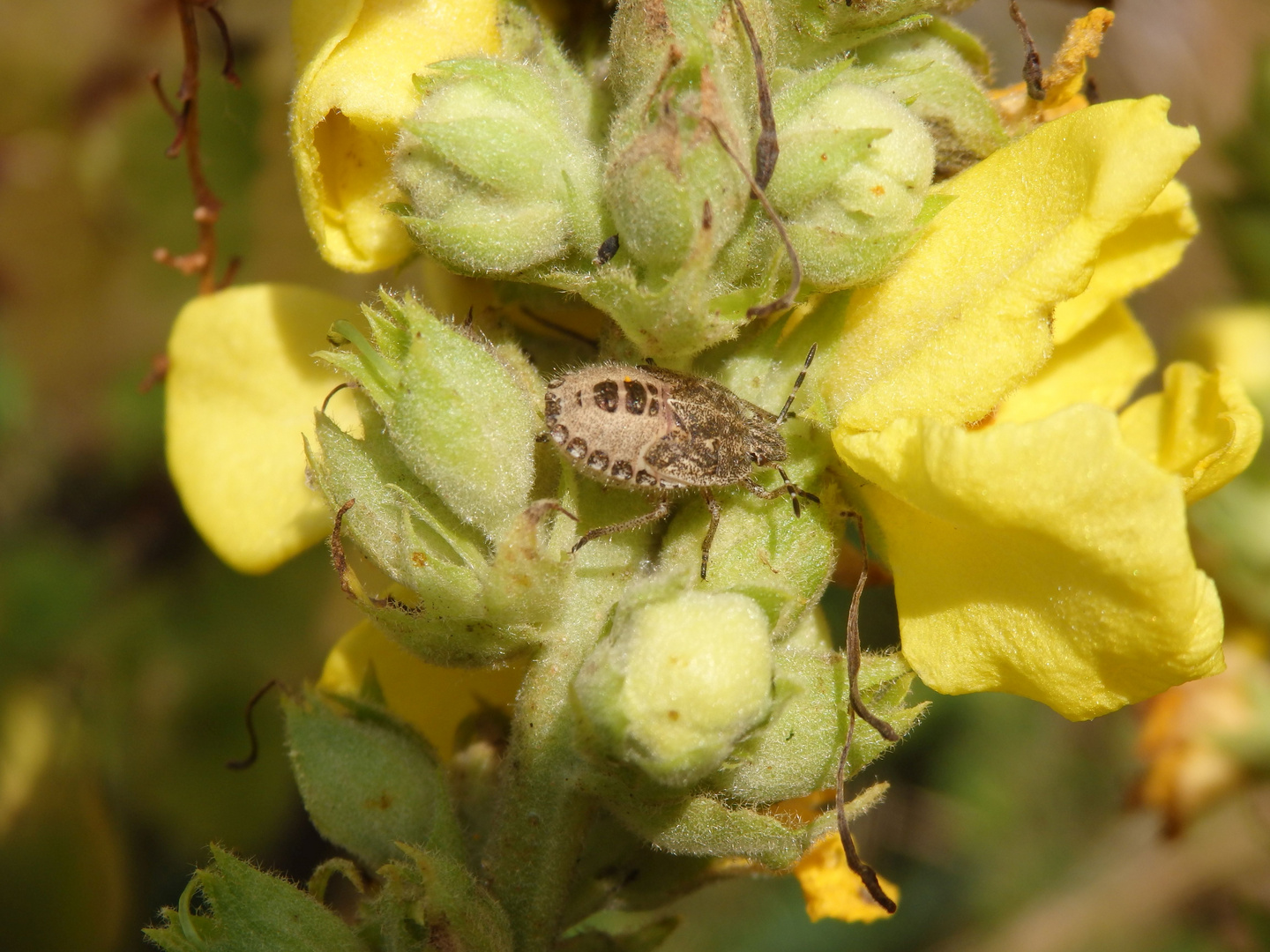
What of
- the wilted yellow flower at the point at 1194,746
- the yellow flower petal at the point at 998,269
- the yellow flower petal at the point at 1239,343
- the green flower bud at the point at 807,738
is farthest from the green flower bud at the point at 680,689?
the yellow flower petal at the point at 1239,343

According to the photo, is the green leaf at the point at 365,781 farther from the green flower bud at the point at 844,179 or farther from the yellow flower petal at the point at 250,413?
the green flower bud at the point at 844,179

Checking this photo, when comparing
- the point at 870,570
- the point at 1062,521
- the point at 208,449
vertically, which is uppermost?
the point at 1062,521

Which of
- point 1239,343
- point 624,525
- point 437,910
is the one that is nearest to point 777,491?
point 624,525

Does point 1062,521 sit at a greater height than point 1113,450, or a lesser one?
lesser

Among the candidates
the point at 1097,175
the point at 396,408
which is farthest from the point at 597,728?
the point at 1097,175

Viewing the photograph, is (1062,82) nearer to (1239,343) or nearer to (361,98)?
(361,98)

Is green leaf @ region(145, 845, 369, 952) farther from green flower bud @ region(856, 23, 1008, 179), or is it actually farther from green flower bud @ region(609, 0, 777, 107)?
green flower bud @ region(856, 23, 1008, 179)

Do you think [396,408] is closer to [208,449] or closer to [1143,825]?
[208,449]
